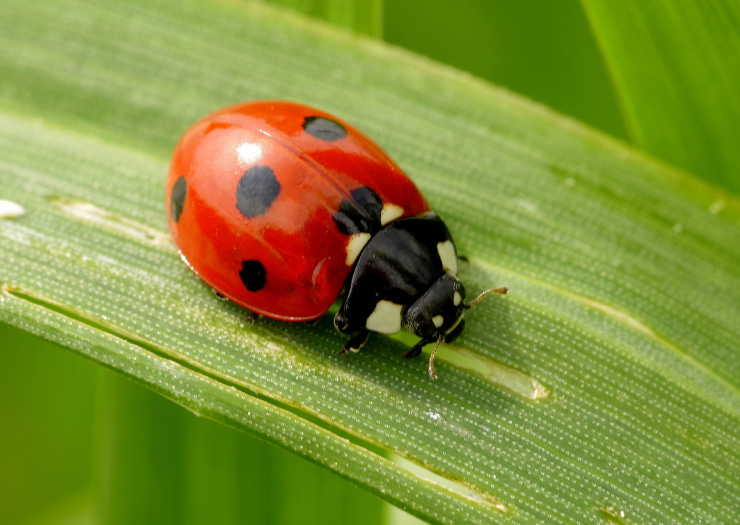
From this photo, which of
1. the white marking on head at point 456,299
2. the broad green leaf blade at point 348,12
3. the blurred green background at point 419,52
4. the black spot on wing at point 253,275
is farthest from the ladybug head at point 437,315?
the blurred green background at point 419,52

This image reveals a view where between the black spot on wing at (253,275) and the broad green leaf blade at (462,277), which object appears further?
the black spot on wing at (253,275)

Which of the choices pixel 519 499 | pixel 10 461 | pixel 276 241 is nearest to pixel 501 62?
pixel 276 241

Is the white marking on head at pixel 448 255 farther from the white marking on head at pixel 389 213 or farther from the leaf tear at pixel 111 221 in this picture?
the leaf tear at pixel 111 221

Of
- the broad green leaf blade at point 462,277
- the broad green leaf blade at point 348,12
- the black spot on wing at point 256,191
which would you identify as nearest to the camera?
the broad green leaf blade at point 462,277

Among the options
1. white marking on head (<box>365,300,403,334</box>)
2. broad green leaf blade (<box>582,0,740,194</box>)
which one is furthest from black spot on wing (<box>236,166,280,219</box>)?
broad green leaf blade (<box>582,0,740,194</box>)

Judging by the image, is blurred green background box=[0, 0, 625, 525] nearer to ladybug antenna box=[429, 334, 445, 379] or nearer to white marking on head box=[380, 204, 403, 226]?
white marking on head box=[380, 204, 403, 226]

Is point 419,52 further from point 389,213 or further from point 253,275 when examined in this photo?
Answer: point 253,275

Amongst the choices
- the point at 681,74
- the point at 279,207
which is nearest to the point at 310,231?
the point at 279,207
